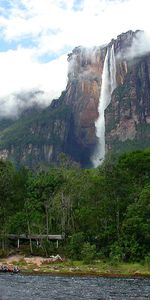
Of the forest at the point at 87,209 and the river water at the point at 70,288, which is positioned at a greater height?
the forest at the point at 87,209

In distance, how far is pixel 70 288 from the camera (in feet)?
155

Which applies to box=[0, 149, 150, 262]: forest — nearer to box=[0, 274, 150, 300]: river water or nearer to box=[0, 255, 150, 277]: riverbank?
box=[0, 255, 150, 277]: riverbank

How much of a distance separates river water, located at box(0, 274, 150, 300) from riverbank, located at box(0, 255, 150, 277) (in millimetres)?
3430

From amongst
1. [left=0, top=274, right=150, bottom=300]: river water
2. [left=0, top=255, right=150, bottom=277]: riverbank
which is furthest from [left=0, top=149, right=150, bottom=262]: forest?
[left=0, top=274, right=150, bottom=300]: river water

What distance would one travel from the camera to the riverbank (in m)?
59.5

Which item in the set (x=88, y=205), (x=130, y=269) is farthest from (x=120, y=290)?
(x=88, y=205)

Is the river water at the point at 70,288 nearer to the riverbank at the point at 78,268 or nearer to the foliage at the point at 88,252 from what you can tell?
the riverbank at the point at 78,268

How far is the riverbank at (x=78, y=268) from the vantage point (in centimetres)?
5950

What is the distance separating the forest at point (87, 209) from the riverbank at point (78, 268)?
93.6 inches

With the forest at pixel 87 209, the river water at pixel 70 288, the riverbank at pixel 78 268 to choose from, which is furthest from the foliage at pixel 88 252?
the river water at pixel 70 288

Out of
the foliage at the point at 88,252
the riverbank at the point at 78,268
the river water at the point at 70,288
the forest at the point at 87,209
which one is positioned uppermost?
the forest at the point at 87,209

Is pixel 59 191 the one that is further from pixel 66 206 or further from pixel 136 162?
pixel 136 162

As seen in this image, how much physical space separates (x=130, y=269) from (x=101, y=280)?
27.6 ft

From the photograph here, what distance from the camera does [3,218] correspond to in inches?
3125
